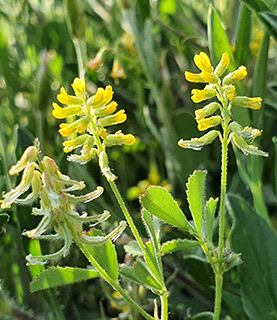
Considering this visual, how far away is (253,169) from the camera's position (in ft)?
2.34

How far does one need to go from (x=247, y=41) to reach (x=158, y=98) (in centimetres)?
22

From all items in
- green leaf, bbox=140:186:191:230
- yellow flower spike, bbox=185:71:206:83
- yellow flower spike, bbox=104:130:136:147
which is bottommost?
green leaf, bbox=140:186:191:230

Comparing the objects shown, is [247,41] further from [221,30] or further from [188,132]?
[188,132]

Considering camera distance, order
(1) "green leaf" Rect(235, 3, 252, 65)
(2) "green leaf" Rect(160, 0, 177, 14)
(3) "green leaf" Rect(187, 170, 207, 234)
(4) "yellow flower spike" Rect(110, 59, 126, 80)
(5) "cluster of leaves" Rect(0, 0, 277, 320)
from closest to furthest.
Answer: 1. (3) "green leaf" Rect(187, 170, 207, 234)
2. (5) "cluster of leaves" Rect(0, 0, 277, 320)
3. (1) "green leaf" Rect(235, 3, 252, 65)
4. (4) "yellow flower spike" Rect(110, 59, 126, 80)
5. (2) "green leaf" Rect(160, 0, 177, 14)

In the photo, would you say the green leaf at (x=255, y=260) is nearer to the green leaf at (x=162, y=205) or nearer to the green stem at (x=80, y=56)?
the green leaf at (x=162, y=205)

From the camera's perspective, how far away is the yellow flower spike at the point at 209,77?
507mm

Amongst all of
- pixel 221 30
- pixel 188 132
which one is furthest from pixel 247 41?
pixel 188 132

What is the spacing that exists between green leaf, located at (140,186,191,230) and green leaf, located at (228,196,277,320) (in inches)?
5.0

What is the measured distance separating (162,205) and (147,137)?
550 mm

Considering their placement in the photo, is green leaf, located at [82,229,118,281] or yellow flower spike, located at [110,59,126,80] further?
yellow flower spike, located at [110,59,126,80]

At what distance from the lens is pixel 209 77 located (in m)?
0.51

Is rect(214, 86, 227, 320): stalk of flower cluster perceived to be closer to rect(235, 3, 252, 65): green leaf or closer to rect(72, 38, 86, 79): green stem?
rect(235, 3, 252, 65): green leaf

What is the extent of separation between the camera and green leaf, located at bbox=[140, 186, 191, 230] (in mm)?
537

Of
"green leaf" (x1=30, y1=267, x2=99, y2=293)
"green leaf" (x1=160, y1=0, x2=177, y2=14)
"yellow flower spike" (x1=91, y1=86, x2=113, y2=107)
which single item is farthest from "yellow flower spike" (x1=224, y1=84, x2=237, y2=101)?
"green leaf" (x1=160, y1=0, x2=177, y2=14)
